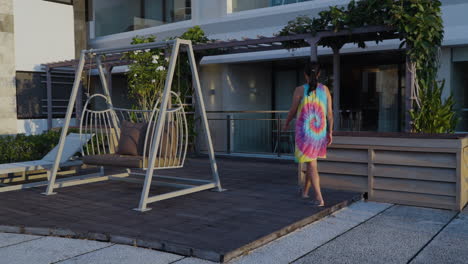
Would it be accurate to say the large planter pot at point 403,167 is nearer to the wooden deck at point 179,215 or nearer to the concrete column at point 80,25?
the wooden deck at point 179,215

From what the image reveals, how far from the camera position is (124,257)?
11.3 ft

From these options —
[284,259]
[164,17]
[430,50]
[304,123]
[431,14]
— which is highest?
[164,17]

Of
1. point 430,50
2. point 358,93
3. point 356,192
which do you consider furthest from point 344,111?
point 356,192

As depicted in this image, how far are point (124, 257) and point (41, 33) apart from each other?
509 inches

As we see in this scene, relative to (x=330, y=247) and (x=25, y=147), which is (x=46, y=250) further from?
(x=25, y=147)

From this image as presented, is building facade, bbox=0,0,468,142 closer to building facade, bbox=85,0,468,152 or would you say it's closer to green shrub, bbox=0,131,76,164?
building facade, bbox=85,0,468,152

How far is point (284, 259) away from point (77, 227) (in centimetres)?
187

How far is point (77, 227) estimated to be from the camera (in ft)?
13.4

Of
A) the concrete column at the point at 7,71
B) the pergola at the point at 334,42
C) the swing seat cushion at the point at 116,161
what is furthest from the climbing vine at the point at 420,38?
the concrete column at the point at 7,71

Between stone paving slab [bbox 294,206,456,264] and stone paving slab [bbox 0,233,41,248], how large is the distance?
2.31m

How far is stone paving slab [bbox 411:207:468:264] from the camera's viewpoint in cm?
343

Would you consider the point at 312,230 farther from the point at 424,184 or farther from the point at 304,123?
the point at 424,184

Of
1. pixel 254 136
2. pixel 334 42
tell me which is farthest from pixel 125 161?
pixel 254 136

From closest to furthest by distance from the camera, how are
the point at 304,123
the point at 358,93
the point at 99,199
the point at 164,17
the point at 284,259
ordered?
the point at 284,259, the point at 304,123, the point at 99,199, the point at 358,93, the point at 164,17
